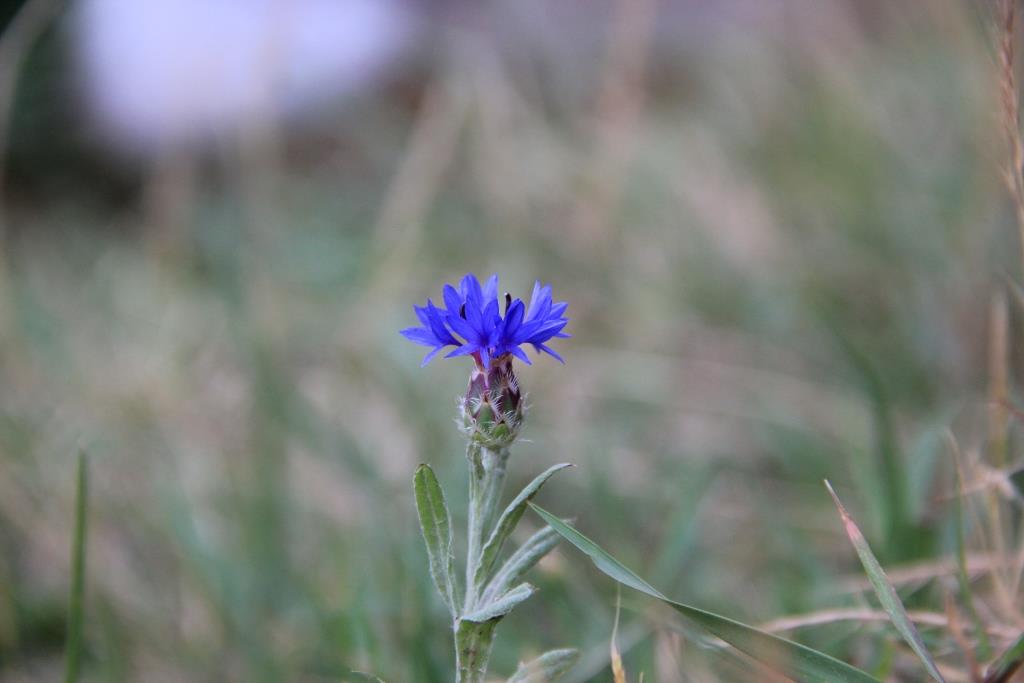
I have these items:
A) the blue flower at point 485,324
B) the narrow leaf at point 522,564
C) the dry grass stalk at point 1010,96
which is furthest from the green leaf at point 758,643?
the dry grass stalk at point 1010,96

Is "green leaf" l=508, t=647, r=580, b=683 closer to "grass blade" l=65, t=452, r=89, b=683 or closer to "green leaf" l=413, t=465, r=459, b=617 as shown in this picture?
"green leaf" l=413, t=465, r=459, b=617

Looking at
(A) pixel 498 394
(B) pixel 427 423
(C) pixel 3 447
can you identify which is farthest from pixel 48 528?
(A) pixel 498 394

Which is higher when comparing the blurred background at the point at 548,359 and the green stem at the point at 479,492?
the blurred background at the point at 548,359

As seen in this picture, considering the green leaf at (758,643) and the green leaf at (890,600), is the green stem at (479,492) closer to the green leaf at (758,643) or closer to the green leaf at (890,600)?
the green leaf at (758,643)

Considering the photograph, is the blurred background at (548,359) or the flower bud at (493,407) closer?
the flower bud at (493,407)

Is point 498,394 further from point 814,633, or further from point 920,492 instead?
point 920,492

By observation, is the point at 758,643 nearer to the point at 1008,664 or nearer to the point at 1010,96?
the point at 1008,664

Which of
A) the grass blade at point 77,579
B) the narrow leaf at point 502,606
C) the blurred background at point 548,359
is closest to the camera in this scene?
the narrow leaf at point 502,606
